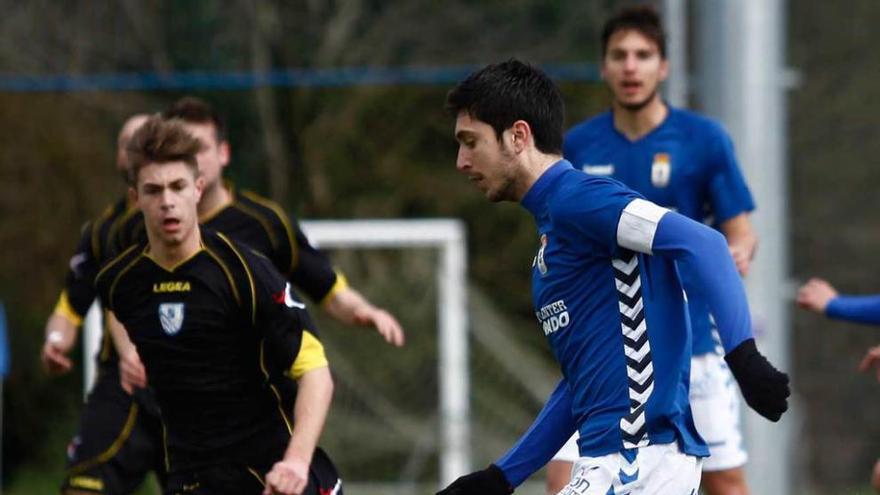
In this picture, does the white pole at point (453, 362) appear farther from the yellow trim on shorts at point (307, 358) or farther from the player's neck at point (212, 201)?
the yellow trim on shorts at point (307, 358)

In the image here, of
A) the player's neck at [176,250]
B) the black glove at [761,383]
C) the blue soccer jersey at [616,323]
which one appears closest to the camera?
the black glove at [761,383]

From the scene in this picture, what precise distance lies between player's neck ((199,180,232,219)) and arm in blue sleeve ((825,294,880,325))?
221 cm

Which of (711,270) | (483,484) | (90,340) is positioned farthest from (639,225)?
(90,340)

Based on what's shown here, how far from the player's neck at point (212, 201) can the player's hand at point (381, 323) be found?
2.09 ft

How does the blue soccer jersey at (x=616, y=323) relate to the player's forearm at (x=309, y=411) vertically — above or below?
above

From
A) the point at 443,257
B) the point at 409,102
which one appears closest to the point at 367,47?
the point at 409,102

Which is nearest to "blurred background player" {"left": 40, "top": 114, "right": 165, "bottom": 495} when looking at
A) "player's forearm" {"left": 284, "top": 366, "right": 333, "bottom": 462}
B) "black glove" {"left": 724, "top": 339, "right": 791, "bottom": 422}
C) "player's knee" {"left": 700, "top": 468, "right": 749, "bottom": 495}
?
"player's forearm" {"left": 284, "top": 366, "right": 333, "bottom": 462}

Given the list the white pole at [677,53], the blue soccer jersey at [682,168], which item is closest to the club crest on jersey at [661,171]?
the blue soccer jersey at [682,168]

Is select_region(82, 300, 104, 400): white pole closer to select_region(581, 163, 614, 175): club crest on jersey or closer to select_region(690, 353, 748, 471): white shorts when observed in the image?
select_region(581, 163, 614, 175): club crest on jersey

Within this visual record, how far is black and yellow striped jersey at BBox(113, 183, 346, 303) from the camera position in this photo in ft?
20.5

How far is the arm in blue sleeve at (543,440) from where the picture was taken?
182 inches

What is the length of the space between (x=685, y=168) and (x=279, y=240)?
1549mm

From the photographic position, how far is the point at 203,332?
17.1 feet

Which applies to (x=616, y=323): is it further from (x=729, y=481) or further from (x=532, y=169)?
(x=729, y=481)
